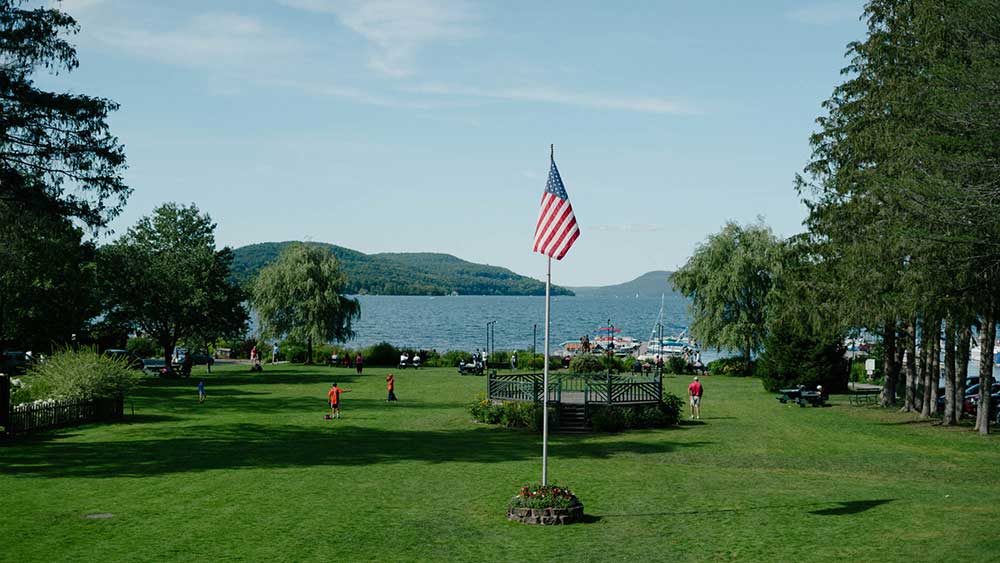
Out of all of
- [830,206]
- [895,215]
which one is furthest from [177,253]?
[895,215]

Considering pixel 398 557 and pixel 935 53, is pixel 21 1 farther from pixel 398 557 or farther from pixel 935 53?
pixel 935 53

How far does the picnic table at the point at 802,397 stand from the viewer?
155 feet

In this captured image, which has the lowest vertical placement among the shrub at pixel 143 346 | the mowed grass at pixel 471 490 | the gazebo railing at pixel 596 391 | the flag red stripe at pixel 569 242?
the mowed grass at pixel 471 490

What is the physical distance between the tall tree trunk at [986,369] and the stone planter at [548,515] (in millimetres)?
22084

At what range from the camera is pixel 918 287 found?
106ft

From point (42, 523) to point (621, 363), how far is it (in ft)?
188

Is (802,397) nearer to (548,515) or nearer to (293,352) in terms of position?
(548,515)

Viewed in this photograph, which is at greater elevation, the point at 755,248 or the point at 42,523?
the point at 755,248

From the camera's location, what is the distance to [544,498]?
763 inches

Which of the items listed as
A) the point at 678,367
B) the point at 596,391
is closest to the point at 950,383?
the point at 596,391

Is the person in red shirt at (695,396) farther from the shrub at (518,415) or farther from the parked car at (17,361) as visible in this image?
the parked car at (17,361)

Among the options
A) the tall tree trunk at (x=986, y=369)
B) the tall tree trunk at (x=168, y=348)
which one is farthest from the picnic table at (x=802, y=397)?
the tall tree trunk at (x=168, y=348)

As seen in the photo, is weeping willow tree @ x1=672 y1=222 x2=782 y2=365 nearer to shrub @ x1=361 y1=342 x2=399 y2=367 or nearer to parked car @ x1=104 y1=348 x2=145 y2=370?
shrub @ x1=361 y1=342 x2=399 y2=367

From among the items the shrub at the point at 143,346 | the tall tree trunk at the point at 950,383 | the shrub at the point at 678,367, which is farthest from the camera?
the shrub at the point at 143,346
